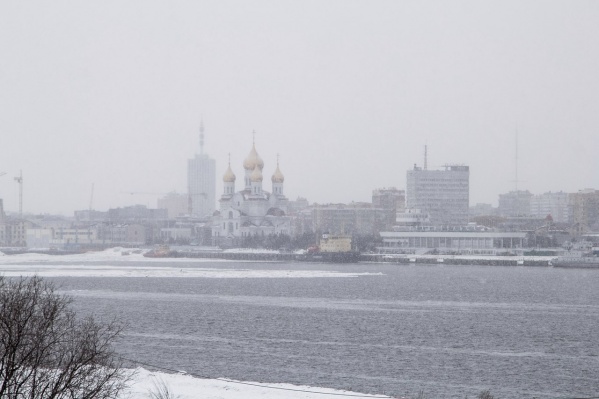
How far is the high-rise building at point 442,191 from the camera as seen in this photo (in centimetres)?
18638

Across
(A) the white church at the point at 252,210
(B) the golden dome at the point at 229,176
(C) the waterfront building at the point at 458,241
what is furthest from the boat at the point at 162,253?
(C) the waterfront building at the point at 458,241

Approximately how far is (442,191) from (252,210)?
5558 cm

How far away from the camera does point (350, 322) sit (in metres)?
39.0

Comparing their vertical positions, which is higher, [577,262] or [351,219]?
[351,219]

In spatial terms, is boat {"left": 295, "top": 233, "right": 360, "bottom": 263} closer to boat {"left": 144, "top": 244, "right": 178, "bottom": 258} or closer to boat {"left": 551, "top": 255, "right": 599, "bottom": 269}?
boat {"left": 144, "top": 244, "right": 178, "bottom": 258}

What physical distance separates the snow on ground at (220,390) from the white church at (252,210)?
384 feet

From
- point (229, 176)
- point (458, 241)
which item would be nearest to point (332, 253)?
point (458, 241)

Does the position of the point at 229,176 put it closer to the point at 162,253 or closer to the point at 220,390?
the point at 162,253

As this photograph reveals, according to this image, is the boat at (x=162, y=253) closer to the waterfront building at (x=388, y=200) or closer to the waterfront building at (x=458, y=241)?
the waterfront building at (x=458, y=241)

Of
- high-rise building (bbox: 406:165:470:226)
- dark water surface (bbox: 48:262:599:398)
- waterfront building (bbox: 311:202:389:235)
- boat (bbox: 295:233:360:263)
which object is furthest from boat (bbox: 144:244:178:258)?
dark water surface (bbox: 48:262:599:398)

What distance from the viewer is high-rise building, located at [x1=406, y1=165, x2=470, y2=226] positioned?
186 metres

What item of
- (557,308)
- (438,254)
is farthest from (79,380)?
(438,254)

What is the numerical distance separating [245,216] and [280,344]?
110082mm

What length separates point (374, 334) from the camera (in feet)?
114
